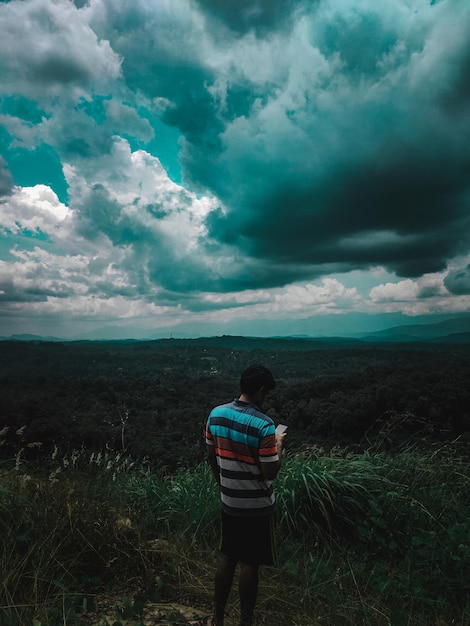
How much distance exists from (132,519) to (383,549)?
2526mm

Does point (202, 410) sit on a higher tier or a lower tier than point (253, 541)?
lower

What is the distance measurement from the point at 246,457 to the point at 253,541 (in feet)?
1.85

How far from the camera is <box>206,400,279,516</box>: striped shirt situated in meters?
2.51

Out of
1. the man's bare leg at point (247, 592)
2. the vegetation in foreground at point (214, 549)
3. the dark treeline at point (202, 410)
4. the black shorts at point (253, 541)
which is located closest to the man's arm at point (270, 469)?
the black shorts at point (253, 541)

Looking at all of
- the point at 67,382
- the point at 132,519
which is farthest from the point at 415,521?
the point at 67,382

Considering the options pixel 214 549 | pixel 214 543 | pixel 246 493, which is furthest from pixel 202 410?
pixel 246 493

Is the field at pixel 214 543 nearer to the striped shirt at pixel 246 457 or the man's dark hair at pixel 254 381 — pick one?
the striped shirt at pixel 246 457

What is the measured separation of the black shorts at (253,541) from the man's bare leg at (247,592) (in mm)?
59

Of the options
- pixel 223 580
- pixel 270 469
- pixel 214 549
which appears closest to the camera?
pixel 270 469

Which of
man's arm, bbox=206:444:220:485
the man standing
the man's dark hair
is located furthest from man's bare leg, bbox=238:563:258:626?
the man's dark hair

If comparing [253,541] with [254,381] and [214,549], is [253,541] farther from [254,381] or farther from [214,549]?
[214,549]

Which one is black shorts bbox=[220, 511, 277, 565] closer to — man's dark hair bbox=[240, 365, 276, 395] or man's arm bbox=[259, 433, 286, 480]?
man's arm bbox=[259, 433, 286, 480]

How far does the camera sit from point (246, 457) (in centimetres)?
254

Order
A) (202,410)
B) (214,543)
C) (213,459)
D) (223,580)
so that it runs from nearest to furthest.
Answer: (223,580) < (213,459) < (214,543) < (202,410)
